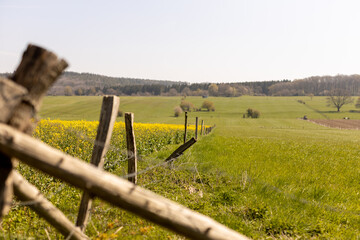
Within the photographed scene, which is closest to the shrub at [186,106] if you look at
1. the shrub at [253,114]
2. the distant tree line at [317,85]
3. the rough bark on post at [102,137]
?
the shrub at [253,114]

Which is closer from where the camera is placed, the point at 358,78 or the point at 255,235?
the point at 255,235

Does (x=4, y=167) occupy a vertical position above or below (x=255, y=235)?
above

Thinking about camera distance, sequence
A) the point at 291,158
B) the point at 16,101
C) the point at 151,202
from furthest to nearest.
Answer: the point at 291,158 → the point at 151,202 → the point at 16,101

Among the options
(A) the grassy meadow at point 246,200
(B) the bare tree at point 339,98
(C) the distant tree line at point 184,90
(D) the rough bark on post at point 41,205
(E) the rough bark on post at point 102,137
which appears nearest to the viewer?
(D) the rough bark on post at point 41,205

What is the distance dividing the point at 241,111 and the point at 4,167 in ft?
324

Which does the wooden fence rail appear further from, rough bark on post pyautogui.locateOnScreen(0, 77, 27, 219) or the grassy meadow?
the grassy meadow

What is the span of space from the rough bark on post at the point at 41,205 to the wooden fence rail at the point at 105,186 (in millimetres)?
664

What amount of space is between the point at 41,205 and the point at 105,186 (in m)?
1.18

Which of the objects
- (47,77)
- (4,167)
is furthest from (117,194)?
(47,77)

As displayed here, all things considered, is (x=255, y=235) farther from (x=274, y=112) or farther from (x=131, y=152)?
(x=274, y=112)

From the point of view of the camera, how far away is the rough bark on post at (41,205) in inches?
84.7

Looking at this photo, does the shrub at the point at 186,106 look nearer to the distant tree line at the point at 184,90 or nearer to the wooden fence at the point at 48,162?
the distant tree line at the point at 184,90

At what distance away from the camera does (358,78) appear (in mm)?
163875

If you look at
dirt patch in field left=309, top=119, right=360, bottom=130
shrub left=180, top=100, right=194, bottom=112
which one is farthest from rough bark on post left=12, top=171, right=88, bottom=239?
shrub left=180, top=100, right=194, bottom=112
